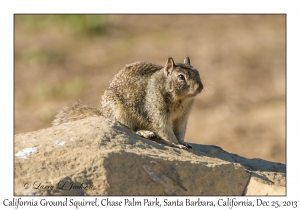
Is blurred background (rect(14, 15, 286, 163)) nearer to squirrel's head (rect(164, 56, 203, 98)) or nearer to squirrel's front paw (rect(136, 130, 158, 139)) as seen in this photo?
squirrel's head (rect(164, 56, 203, 98))

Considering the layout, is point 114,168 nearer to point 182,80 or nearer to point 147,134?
point 147,134

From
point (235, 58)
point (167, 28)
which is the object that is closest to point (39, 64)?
point (167, 28)

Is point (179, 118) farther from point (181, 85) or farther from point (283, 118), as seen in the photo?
point (283, 118)

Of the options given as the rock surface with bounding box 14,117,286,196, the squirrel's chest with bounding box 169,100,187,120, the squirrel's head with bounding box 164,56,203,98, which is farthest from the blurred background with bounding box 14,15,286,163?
the rock surface with bounding box 14,117,286,196

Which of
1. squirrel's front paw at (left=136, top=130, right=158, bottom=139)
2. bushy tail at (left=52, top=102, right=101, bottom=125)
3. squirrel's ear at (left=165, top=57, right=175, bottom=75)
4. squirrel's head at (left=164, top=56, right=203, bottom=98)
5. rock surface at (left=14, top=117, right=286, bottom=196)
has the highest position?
squirrel's ear at (left=165, top=57, right=175, bottom=75)

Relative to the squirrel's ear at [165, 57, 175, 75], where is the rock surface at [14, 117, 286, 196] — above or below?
below

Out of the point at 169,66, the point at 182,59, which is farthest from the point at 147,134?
the point at 182,59

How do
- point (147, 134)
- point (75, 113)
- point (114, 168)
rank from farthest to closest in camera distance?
point (75, 113) < point (147, 134) < point (114, 168)
